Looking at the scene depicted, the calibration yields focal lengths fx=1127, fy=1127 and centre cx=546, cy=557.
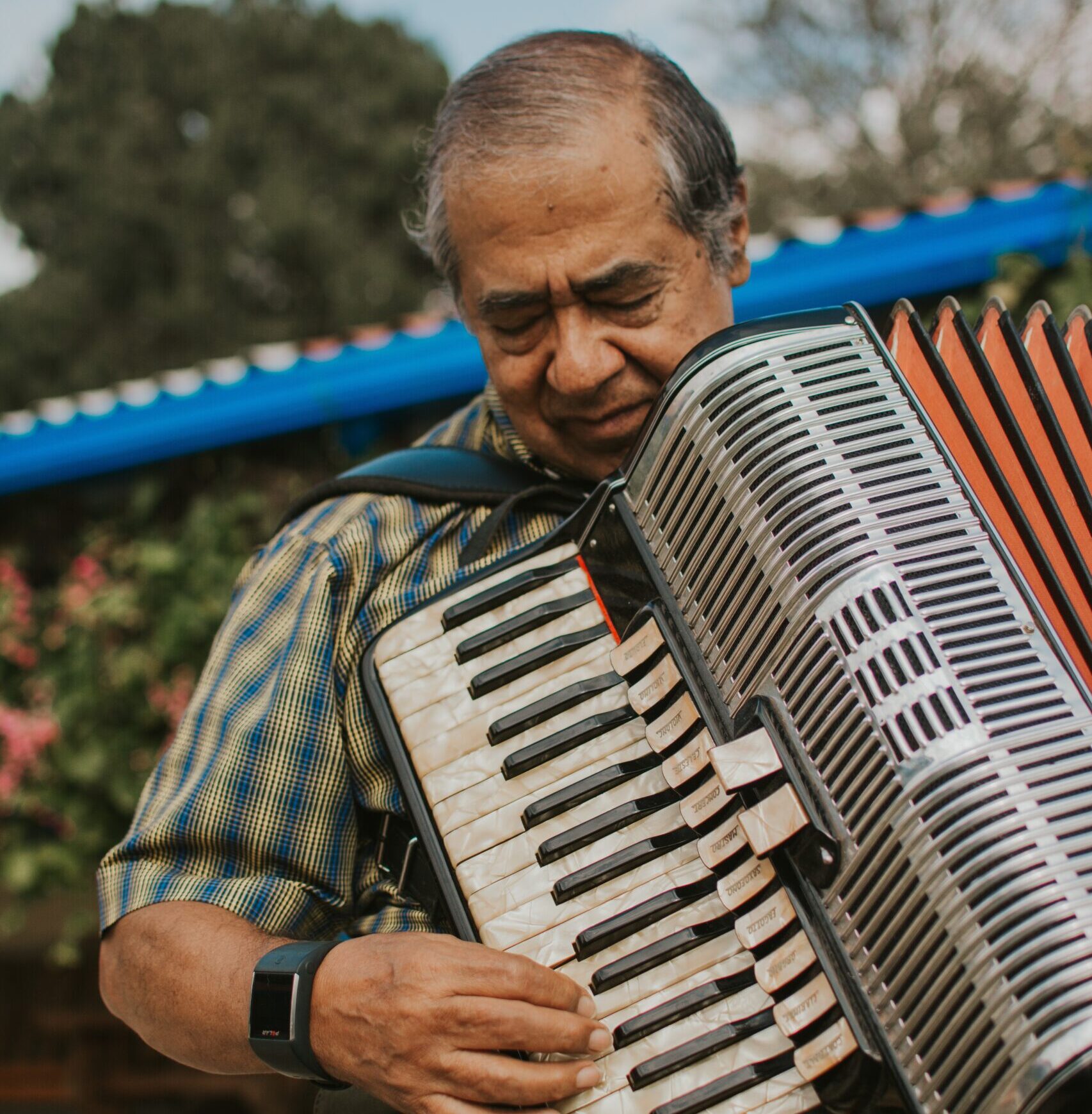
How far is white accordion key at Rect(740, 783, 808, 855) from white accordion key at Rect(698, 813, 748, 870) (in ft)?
0.07

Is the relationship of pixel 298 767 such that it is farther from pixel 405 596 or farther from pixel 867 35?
pixel 867 35

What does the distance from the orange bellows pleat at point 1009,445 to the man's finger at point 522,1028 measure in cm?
59

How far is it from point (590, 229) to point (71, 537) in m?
3.36

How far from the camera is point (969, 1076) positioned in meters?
0.92

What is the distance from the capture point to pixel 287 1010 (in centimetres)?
119

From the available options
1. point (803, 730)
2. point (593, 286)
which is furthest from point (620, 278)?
point (803, 730)

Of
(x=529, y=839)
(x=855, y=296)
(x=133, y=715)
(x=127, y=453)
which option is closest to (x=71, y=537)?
(x=127, y=453)

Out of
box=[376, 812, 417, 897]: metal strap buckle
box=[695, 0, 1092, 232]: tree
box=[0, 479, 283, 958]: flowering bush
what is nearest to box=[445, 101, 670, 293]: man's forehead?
box=[376, 812, 417, 897]: metal strap buckle

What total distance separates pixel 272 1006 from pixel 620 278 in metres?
0.97

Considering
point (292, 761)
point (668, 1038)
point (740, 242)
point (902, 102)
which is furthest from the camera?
point (902, 102)

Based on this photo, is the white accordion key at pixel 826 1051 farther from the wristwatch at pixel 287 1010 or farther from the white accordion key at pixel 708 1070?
the wristwatch at pixel 287 1010

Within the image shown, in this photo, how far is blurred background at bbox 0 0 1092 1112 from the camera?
3.59 meters

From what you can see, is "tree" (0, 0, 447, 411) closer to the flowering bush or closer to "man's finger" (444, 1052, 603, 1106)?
the flowering bush

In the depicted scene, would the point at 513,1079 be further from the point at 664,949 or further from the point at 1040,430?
the point at 1040,430
